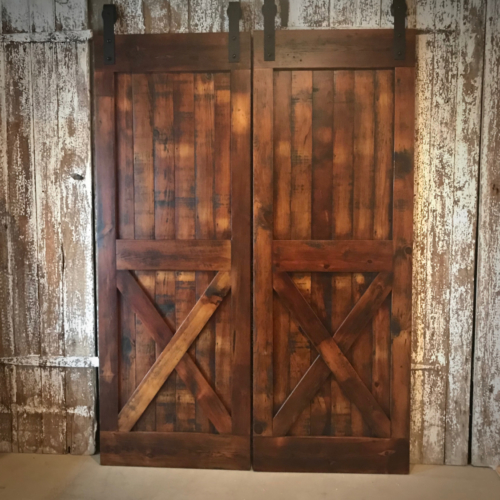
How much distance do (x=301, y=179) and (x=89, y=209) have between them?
1.31m

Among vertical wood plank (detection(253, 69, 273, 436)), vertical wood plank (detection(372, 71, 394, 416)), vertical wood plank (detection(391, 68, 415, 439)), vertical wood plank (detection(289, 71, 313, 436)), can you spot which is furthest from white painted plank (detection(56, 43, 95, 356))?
vertical wood plank (detection(391, 68, 415, 439))

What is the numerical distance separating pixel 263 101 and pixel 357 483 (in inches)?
89.0

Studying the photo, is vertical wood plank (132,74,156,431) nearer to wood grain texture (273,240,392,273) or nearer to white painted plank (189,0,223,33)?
white painted plank (189,0,223,33)

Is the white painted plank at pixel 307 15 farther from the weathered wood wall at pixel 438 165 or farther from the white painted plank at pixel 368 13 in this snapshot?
the white painted plank at pixel 368 13

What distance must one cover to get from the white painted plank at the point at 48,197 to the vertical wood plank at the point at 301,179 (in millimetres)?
1442

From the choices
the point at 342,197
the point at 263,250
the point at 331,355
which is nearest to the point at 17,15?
the point at 263,250

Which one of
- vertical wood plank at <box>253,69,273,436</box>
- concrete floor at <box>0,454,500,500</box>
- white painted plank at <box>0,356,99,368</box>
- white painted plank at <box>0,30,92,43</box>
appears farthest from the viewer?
white painted plank at <box>0,356,99,368</box>

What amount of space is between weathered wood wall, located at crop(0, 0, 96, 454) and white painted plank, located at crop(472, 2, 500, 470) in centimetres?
235

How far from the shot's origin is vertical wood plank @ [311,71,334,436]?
2.46 meters

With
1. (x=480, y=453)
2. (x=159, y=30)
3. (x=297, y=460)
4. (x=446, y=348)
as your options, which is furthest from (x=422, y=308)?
(x=159, y=30)

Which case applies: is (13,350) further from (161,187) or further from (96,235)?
(161,187)

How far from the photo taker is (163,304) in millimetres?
2607

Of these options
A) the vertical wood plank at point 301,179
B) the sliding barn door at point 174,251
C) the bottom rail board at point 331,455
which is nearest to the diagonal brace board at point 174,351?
the sliding barn door at point 174,251

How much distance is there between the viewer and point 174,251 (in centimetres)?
255
